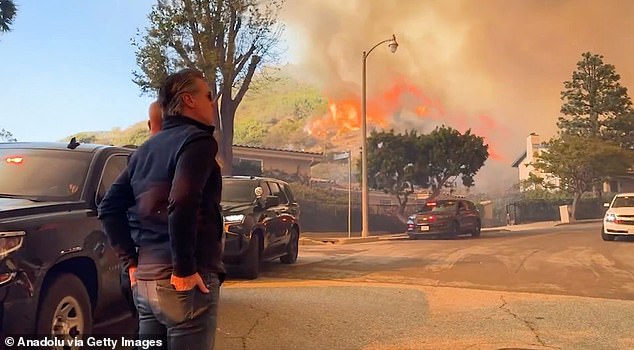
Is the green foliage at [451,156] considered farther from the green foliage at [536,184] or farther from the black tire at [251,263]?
the black tire at [251,263]

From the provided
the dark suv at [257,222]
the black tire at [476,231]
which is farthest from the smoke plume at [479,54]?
the dark suv at [257,222]

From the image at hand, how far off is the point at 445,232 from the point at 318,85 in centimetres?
1901

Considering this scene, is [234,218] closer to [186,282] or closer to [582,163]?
[186,282]

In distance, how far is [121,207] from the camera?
2771 millimetres

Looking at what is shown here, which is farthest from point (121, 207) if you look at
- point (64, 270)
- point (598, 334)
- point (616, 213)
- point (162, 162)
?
point (616, 213)

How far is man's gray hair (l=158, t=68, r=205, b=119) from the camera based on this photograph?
273cm

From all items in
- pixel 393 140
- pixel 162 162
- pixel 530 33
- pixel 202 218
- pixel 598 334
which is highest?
pixel 530 33

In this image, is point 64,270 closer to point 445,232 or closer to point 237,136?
point 445,232

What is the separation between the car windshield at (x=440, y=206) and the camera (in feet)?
73.4

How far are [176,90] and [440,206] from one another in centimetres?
2055

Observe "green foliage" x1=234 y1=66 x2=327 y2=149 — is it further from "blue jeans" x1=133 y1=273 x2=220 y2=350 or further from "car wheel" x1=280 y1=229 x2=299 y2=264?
"blue jeans" x1=133 y1=273 x2=220 y2=350

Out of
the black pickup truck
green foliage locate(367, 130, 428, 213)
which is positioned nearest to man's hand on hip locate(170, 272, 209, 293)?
the black pickup truck

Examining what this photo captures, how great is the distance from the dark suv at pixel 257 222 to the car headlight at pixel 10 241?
5090mm

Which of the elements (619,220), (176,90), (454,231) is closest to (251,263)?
(176,90)
